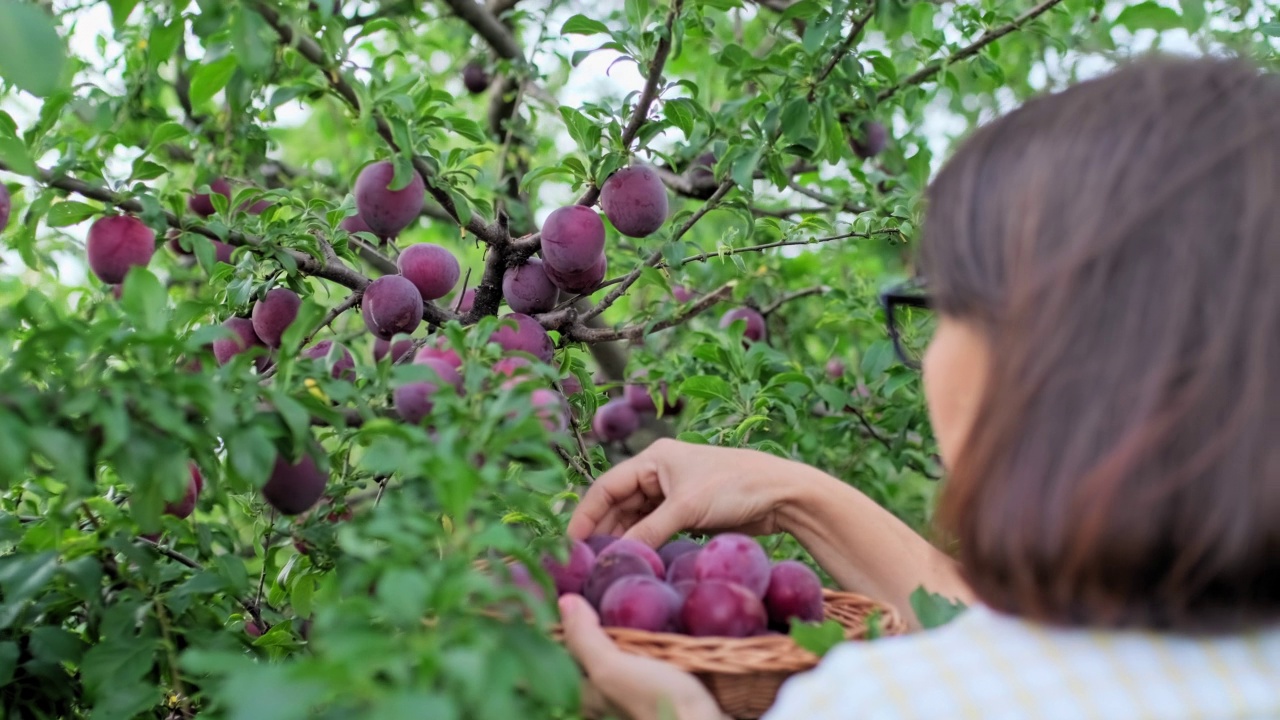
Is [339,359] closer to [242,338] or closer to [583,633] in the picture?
[242,338]

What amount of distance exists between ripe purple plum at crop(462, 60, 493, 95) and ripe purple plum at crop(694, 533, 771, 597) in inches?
78.8

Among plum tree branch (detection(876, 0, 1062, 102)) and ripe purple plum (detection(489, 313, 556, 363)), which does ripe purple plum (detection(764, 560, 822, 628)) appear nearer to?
ripe purple plum (detection(489, 313, 556, 363))

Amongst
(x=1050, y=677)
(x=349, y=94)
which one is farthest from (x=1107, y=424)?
(x=349, y=94)

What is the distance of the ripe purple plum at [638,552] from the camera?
1103mm

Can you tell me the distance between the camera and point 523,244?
154cm

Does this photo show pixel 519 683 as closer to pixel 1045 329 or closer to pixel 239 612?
pixel 1045 329

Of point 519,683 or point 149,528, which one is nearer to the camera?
point 519,683

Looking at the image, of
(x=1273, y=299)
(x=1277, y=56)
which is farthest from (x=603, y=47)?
(x=1277, y=56)

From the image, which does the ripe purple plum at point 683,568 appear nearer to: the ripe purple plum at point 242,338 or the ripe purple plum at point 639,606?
the ripe purple plum at point 639,606

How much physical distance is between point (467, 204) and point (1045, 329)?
0.80 m

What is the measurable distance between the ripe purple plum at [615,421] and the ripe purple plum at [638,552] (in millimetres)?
1264

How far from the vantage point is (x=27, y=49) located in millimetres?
876

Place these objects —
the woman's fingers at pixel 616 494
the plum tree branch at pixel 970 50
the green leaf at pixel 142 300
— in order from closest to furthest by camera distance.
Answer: the green leaf at pixel 142 300, the woman's fingers at pixel 616 494, the plum tree branch at pixel 970 50

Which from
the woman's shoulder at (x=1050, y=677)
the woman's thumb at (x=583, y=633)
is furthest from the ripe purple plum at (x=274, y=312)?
the woman's shoulder at (x=1050, y=677)
